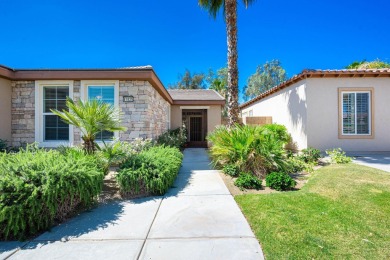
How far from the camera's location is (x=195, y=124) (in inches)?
628

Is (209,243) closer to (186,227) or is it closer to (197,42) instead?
(186,227)

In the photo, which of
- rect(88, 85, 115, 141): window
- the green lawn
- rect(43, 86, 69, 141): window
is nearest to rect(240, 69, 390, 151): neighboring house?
the green lawn

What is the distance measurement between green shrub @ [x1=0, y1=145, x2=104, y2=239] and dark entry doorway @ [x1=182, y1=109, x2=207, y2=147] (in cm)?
1197

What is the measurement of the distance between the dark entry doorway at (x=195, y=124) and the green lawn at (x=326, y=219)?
10.8 meters

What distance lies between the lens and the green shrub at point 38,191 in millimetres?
3039

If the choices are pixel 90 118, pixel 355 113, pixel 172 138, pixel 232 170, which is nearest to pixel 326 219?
pixel 232 170

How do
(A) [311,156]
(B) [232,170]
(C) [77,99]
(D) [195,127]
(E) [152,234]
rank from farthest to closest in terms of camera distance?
(D) [195,127], (A) [311,156], (C) [77,99], (B) [232,170], (E) [152,234]

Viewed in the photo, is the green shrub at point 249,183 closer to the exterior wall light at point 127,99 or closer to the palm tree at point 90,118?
the palm tree at point 90,118

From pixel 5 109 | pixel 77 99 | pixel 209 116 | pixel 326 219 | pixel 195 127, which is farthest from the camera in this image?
pixel 195 127

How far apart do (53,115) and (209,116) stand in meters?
9.63

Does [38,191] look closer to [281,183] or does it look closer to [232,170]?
[232,170]

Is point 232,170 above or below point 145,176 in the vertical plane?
below

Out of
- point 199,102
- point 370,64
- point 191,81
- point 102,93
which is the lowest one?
point 102,93

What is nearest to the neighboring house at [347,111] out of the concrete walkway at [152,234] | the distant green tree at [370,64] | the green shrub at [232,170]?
the green shrub at [232,170]
